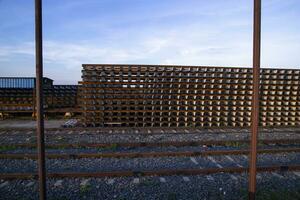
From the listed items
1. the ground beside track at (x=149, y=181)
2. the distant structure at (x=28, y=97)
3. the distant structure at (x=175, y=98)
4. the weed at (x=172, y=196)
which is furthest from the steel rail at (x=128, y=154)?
the distant structure at (x=28, y=97)

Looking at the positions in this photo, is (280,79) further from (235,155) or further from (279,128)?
(235,155)

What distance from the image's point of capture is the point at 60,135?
26.9ft

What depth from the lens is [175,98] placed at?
10906 millimetres

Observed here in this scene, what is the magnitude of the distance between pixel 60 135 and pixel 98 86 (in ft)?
10.7

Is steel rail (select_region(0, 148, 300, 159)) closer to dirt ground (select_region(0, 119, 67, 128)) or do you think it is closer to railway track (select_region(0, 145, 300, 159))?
railway track (select_region(0, 145, 300, 159))

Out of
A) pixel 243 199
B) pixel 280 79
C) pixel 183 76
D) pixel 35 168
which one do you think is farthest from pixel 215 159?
pixel 280 79

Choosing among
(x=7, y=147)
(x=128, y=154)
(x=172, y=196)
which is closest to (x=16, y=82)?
(x=7, y=147)

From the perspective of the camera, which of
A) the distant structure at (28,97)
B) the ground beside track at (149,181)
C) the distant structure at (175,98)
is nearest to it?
the ground beside track at (149,181)

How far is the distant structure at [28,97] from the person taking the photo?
12.4 metres

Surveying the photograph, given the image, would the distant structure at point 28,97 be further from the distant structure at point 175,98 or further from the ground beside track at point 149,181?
the ground beside track at point 149,181

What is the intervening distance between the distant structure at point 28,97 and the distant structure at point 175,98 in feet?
10.6

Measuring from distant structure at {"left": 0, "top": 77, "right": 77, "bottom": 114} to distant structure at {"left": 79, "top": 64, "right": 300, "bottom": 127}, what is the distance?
3.22 meters

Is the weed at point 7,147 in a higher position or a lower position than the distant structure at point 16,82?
lower

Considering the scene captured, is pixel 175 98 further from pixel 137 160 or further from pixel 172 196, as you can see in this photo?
pixel 172 196
